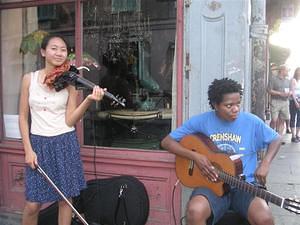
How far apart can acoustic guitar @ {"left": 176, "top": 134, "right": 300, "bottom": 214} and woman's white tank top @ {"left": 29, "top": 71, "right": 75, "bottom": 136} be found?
0.88m

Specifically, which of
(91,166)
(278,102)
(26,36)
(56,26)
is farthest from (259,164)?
(278,102)

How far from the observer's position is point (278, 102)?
9242 millimetres

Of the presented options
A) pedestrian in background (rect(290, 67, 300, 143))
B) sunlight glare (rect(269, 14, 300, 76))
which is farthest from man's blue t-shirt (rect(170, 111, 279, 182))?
sunlight glare (rect(269, 14, 300, 76))

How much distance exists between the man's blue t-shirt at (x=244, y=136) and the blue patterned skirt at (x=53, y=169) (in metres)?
1.01

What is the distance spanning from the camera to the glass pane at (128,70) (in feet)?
13.8

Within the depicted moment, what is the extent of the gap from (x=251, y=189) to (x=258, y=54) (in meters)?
1.07

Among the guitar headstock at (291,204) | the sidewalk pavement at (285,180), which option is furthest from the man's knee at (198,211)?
the sidewalk pavement at (285,180)

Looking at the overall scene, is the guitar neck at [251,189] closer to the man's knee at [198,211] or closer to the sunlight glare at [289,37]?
the man's knee at [198,211]

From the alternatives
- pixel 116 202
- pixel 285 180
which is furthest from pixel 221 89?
pixel 285 180

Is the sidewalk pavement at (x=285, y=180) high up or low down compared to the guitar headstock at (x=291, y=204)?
down

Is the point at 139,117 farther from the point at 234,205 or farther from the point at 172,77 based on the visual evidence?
the point at 234,205

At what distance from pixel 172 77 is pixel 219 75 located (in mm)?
476

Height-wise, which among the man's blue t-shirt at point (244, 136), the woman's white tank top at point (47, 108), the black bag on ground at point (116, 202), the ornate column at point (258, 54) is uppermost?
the ornate column at point (258, 54)

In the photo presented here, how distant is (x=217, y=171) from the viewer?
10.2ft
